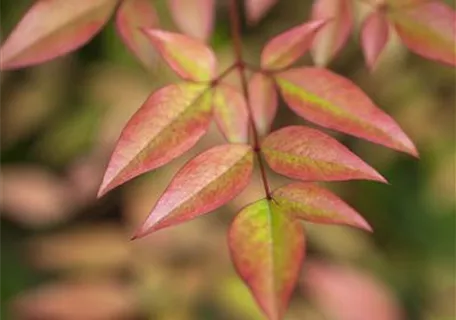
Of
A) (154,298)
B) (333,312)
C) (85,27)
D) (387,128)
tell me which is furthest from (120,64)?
(387,128)

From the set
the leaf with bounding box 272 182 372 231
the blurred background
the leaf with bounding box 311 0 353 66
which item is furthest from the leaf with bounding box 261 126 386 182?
the blurred background

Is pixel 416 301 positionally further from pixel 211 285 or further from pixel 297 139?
pixel 297 139

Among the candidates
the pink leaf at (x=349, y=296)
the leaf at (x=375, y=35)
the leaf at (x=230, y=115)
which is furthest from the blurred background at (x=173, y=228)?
the leaf at (x=230, y=115)

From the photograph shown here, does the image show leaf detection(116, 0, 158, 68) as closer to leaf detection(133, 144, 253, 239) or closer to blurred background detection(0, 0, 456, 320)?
leaf detection(133, 144, 253, 239)

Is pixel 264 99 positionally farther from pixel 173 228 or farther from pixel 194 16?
pixel 173 228

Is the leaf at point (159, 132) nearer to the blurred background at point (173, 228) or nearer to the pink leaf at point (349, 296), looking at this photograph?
the blurred background at point (173, 228)

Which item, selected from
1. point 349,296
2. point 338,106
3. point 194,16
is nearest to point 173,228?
point 349,296

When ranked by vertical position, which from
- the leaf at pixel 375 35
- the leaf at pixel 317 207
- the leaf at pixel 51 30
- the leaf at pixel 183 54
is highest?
the leaf at pixel 51 30
